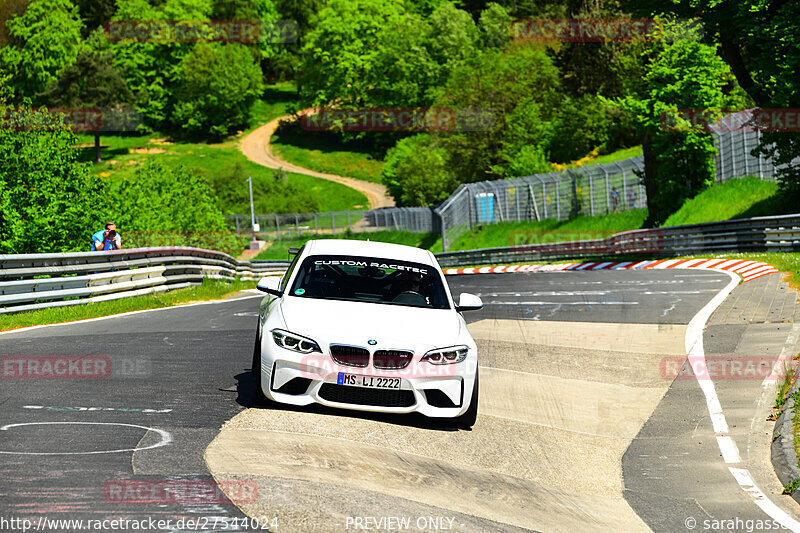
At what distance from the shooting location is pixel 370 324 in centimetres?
813

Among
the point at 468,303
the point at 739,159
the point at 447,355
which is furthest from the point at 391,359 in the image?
the point at 739,159

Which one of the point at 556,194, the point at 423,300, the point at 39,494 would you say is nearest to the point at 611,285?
the point at 423,300

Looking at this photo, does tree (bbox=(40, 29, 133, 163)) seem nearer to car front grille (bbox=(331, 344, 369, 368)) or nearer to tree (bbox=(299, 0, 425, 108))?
tree (bbox=(299, 0, 425, 108))

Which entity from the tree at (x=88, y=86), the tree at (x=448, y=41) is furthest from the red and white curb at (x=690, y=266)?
the tree at (x=88, y=86)

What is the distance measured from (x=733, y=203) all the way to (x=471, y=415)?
108ft

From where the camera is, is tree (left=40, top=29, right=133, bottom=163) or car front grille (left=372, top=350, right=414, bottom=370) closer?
car front grille (left=372, top=350, right=414, bottom=370)

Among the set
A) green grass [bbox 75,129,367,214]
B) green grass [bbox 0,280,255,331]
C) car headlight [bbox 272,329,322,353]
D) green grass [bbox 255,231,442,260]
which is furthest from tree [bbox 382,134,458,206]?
car headlight [bbox 272,329,322,353]

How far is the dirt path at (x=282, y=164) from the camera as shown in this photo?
3836 inches

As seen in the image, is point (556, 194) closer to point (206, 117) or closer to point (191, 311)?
point (191, 311)

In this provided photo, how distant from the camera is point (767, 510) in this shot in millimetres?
6578

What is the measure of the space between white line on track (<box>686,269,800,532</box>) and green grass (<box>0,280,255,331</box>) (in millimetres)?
10460

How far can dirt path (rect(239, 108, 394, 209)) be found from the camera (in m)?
97.4

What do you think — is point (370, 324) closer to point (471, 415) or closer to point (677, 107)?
point (471, 415)

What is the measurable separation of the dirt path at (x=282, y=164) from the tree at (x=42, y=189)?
188 ft
